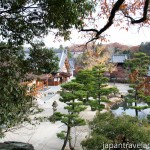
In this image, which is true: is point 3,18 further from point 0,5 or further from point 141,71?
point 141,71

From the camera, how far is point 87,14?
181 inches

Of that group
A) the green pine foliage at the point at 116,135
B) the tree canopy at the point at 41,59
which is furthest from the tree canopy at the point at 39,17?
the green pine foliage at the point at 116,135

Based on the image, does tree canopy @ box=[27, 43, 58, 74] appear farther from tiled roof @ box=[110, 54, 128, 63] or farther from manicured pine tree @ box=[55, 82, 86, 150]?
tiled roof @ box=[110, 54, 128, 63]

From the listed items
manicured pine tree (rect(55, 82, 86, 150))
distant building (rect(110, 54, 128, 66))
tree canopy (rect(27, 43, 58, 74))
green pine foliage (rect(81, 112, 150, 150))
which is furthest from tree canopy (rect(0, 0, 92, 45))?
distant building (rect(110, 54, 128, 66))

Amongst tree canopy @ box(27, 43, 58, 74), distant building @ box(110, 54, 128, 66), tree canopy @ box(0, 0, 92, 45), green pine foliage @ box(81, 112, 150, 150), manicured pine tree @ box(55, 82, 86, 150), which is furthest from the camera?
distant building @ box(110, 54, 128, 66)

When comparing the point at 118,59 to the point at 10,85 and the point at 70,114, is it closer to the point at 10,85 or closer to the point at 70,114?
the point at 70,114

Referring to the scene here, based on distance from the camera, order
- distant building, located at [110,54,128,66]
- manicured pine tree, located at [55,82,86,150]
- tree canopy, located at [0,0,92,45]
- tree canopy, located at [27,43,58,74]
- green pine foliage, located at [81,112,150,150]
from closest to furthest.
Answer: tree canopy, located at [0,0,92,45], tree canopy, located at [27,43,58,74], green pine foliage, located at [81,112,150,150], manicured pine tree, located at [55,82,86,150], distant building, located at [110,54,128,66]

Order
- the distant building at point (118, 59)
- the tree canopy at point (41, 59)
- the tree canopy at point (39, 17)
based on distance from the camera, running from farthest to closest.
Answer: the distant building at point (118, 59), the tree canopy at point (41, 59), the tree canopy at point (39, 17)

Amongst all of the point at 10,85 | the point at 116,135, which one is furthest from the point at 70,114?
the point at 10,85

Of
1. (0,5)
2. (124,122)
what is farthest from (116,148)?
(0,5)

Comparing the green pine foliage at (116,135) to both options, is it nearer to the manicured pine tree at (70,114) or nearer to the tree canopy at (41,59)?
the tree canopy at (41,59)

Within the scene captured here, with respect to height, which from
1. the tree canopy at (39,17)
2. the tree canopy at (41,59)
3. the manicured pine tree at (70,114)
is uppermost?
the tree canopy at (39,17)

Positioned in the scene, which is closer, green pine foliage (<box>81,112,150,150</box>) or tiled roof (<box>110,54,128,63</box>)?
green pine foliage (<box>81,112,150,150</box>)

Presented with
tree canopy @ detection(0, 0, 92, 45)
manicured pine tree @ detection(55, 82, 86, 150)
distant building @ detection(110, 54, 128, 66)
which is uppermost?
tree canopy @ detection(0, 0, 92, 45)
